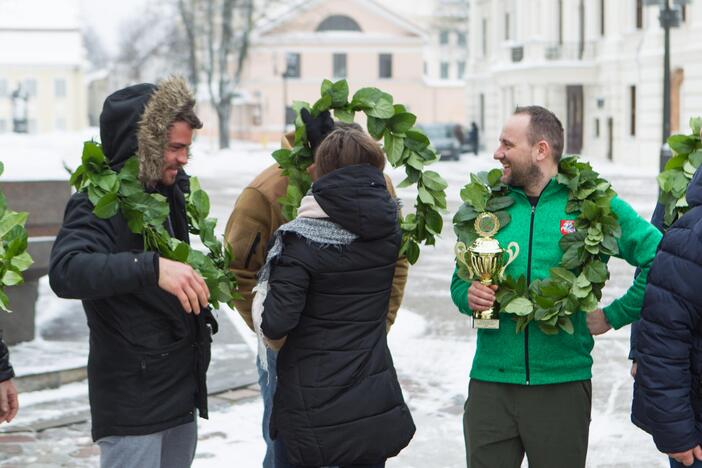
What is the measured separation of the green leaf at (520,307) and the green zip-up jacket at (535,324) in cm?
13

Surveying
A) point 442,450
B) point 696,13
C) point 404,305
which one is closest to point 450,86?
point 696,13

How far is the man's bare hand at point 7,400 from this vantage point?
440 centimetres

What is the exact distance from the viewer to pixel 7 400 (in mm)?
4422

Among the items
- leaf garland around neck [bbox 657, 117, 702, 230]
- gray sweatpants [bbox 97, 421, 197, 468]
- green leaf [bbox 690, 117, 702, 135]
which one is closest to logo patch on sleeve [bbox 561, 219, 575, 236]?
leaf garland around neck [bbox 657, 117, 702, 230]

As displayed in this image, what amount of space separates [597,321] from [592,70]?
44271 mm

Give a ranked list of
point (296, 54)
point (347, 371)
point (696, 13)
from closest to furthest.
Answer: point (347, 371)
point (696, 13)
point (296, 54)

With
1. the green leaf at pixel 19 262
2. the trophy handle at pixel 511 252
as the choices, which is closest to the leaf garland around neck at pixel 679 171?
the trophy handle at pixel 511 252

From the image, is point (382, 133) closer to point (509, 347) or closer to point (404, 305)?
point (509, 347)

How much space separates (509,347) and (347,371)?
0.82m

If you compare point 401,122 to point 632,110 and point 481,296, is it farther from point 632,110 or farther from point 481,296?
point 632,110

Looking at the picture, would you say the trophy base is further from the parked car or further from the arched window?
the arched window

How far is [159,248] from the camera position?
419 centimetres

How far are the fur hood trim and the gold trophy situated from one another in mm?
1250

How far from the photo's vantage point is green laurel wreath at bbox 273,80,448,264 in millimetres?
4793
